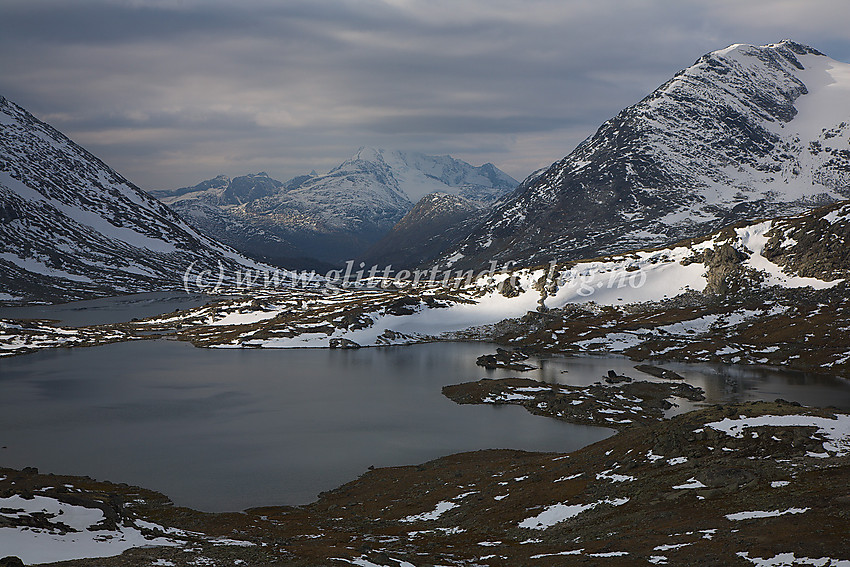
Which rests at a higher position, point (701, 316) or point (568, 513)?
point (701, 316)

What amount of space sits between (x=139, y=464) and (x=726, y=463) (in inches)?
2455

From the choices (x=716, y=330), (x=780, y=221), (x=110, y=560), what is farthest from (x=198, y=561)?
(x=780, y=221)

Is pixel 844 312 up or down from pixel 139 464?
up

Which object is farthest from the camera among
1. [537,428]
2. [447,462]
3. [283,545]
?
[537,428]

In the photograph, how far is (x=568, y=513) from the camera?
4712 centimetres

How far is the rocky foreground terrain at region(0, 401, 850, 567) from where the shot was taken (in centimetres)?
3459

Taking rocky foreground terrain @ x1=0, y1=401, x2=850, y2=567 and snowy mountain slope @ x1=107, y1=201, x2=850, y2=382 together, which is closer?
rocky foreground terrain @ x1=0, y1=401, x2=850, y2=567

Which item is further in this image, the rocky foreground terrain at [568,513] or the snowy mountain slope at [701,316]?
the snowy mountain slope at [701,316]

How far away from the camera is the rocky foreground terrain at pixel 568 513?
34.6m

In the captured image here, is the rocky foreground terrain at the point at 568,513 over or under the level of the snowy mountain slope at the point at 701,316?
under

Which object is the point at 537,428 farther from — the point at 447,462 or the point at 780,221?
the point at 780,221

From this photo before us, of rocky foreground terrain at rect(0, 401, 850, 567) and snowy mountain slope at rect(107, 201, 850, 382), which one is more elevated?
snowy mountain slope at rect(107, 201, 850, 382)

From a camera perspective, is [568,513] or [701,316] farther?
[701,316]

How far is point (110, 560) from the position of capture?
113 ft
